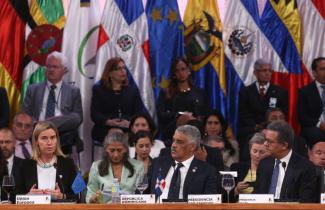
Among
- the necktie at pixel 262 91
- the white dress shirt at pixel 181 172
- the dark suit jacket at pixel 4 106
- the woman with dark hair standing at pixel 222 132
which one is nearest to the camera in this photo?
the white dress shirt at pixel 181 172

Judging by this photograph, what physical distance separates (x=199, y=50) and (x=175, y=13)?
0.51 metres

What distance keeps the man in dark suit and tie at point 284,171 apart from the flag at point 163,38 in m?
3.63

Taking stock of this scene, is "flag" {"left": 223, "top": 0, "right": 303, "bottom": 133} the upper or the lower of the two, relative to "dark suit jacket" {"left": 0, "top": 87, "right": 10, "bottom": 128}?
upper

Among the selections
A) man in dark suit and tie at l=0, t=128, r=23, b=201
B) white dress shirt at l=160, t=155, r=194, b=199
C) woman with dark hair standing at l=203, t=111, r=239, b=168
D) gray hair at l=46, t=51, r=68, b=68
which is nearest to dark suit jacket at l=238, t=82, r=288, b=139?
woman with dark hair standing at l=203, t=111, r=239, b=168

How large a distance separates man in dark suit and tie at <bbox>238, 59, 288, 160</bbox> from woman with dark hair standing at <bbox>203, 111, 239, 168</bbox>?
16.4 inches

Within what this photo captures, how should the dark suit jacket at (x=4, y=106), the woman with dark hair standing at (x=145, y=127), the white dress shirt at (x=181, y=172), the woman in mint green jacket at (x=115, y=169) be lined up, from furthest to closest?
the dark suit jacket at (x=4, y=106) < the woman with dark hair standing at (x=145, y=127) < the woman in mint green jacket at (x=115, y=169) < the white dress shirt at (x=181, y=172)

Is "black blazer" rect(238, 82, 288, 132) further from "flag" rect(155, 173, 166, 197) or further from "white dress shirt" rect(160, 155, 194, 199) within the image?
"flag" rect(155, 173, 166, 197)

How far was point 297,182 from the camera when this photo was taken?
8883 millimetres

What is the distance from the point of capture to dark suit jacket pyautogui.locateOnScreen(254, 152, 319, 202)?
28.9 ft

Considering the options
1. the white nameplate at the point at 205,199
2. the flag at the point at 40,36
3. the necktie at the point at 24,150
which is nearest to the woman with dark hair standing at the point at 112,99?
the flag at the point at 40,36

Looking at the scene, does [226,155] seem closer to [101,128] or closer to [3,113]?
[101,128]

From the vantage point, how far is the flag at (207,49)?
505 inches

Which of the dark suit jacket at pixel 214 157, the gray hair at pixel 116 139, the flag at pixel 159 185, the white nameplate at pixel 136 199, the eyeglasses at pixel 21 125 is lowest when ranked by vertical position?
the white nameplate at pixel 136 199

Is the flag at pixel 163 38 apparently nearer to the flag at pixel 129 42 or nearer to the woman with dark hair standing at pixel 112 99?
the flag at pixel 129 42
